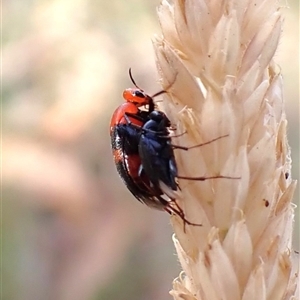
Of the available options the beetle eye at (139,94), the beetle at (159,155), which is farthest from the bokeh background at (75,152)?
the beetle at (159,155)

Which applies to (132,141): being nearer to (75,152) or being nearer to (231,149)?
(231,149)

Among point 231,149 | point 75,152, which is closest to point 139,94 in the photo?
point 231,149

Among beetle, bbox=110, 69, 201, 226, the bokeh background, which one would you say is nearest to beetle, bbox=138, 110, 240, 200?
beetle, bbox=110, 69, 201, 226

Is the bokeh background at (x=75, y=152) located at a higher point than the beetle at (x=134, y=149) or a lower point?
higher

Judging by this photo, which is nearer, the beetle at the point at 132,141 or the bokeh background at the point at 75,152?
the beetle at the point at 132,141

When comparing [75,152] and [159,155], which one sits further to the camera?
[75,152]

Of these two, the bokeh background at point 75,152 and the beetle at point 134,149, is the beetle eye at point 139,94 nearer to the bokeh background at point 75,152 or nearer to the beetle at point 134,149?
the beetle at point 134,149

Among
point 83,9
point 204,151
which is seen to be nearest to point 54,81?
point 83,9
